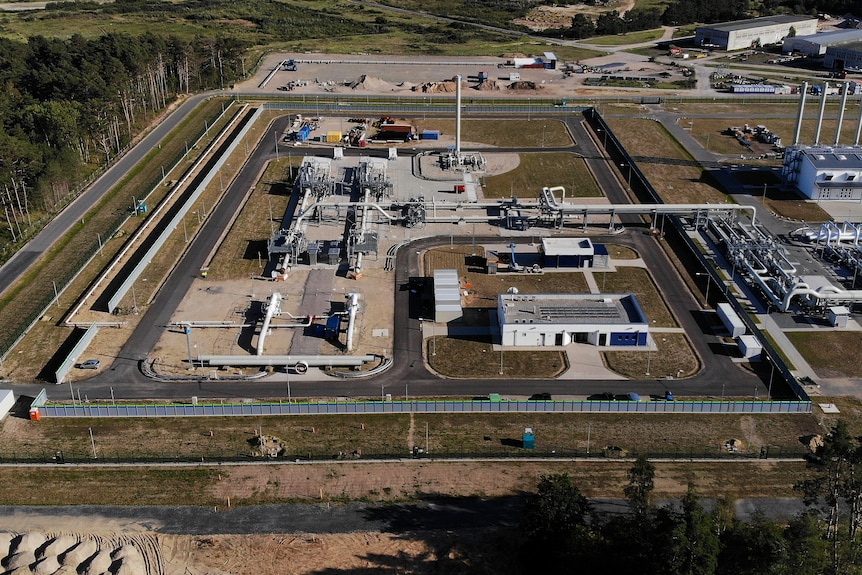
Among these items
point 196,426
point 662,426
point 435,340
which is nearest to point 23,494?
point 196,426

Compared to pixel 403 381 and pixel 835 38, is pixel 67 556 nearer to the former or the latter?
pixel 403 381

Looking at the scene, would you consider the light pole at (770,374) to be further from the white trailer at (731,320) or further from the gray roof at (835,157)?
the gray roof at (835,157)

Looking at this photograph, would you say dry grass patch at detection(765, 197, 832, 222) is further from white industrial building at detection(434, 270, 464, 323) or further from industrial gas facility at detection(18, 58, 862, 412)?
white industrial building at detection(434, 270, 464, 323)

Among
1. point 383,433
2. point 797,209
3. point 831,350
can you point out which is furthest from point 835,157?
point 383,433

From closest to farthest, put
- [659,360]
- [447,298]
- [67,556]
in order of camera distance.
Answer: [67,556] → [659,360] → [447,298]

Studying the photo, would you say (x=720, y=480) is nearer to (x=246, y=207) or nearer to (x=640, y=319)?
(x=640, y=319)

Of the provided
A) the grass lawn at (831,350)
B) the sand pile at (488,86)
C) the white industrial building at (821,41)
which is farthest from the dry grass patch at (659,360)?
the white industrial building at (821,41)
